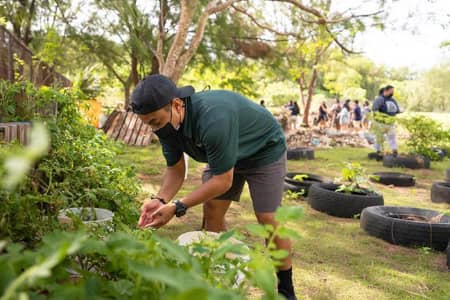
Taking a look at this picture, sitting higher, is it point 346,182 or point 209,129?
point 209,129

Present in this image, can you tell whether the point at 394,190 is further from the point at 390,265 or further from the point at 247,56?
the point at 247,56

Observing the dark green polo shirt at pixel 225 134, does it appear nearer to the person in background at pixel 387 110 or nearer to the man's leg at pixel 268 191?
the man's leg at pixel 268 191

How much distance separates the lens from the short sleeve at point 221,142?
238cm

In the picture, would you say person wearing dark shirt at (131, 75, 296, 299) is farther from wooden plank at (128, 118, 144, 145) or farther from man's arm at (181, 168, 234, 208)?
wooden plank at (128, 118, 144, 145)

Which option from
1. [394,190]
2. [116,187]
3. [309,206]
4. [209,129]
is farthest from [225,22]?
[209,129]

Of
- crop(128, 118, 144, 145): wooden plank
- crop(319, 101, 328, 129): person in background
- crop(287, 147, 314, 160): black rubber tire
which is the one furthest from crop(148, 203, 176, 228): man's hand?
crop(319, 101, 328, 129): person in background

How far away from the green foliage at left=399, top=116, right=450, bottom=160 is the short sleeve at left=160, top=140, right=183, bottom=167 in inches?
351

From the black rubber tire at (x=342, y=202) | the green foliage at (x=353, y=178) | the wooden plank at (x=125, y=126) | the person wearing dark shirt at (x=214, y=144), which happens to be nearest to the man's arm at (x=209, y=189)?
the person wearing dark shirt at (x=214, y=144)

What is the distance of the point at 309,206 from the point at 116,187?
3.15 meters

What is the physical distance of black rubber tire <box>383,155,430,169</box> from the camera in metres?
10.5

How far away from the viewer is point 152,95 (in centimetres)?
221

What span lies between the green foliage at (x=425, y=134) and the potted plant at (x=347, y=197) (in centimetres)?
520

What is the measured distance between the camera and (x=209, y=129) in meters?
2.38

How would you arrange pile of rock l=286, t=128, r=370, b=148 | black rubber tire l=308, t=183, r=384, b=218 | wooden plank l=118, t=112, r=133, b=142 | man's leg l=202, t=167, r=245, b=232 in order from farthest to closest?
pile of rock l=286, t=128, r=370, b=148 < wooden plank l=118, t=112, r=133, b=142 < black rubber tire l=308, t=183, r=384, b=218 < man's leg l=202, t=167, r=245, b=232
